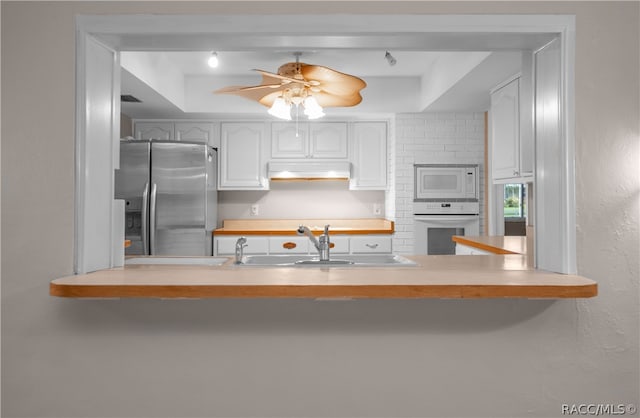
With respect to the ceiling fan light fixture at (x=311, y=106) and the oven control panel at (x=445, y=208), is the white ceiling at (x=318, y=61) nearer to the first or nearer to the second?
the ceiling fan light fixture at (x=311, y=106)

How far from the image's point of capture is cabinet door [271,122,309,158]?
4781 mm

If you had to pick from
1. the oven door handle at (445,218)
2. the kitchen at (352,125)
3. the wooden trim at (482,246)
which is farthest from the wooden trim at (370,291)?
the oven door handle at (445,218)

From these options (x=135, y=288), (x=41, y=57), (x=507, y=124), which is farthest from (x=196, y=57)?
(x=135, y=288)

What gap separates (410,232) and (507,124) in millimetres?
1582

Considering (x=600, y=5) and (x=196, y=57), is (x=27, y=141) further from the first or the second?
(x=196, y=57)

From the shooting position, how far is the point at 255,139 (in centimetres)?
479

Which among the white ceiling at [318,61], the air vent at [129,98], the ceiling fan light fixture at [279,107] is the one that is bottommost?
the ceiling fan light fixture at [279,107]

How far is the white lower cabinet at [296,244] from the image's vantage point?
4559mm

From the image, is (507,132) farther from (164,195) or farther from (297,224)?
(164,195)

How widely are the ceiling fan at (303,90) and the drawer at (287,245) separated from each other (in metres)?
1.77

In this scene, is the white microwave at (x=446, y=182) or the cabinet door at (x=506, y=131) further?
the white microwave at (x=446, y=182)

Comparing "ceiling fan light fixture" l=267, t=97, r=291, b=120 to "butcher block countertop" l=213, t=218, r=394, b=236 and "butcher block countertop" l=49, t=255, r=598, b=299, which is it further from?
"butcher block countertop" l=213, t=218, r=394, b=236

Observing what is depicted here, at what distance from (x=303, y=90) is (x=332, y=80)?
1.06ft

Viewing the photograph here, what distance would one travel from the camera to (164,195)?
4.04m
